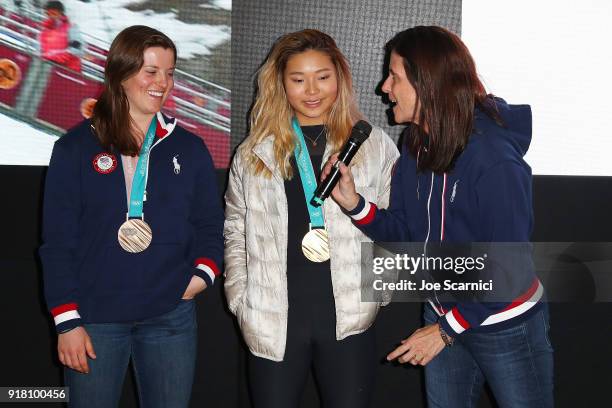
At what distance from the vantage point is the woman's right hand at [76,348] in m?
2.01

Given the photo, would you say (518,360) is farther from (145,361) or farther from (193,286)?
(145,361)

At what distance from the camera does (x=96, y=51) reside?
2809 millimetres

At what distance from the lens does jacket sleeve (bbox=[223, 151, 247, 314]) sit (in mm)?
2254

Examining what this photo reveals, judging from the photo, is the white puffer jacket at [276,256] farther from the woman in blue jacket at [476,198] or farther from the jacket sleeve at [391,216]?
the woman in blue jacket at [476,198]

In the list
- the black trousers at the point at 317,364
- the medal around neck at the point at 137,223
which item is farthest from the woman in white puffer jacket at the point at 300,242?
the medal around neck at the point at 137,223

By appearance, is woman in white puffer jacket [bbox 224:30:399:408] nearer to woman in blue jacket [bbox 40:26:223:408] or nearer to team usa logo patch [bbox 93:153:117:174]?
woman in blue jacket [bbox 40:26:223:408]

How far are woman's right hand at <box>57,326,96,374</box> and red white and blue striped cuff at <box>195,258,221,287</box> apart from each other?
425mm

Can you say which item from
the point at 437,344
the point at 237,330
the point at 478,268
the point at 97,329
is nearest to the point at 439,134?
the point at 478,268

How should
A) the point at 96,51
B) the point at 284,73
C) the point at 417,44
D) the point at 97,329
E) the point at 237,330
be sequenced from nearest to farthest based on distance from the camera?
the point at 417,44
the point at 97,329
the point at 284,73
the point at 96,51
the point at 237,330

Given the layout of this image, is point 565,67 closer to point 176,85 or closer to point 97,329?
point 176,85

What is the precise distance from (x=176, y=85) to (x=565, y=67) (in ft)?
5.71

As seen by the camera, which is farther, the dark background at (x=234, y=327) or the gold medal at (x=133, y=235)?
the dark background at (x=234, y=327)

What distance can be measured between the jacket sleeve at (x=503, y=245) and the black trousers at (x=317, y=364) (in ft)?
1.32

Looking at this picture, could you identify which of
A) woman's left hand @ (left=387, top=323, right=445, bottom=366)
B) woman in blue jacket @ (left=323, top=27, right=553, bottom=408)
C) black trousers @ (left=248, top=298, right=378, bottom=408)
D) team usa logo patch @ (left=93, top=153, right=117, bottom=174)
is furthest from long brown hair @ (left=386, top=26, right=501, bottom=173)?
team usa logo patch @ (left=93, top=153, right=117, bottom=174)
